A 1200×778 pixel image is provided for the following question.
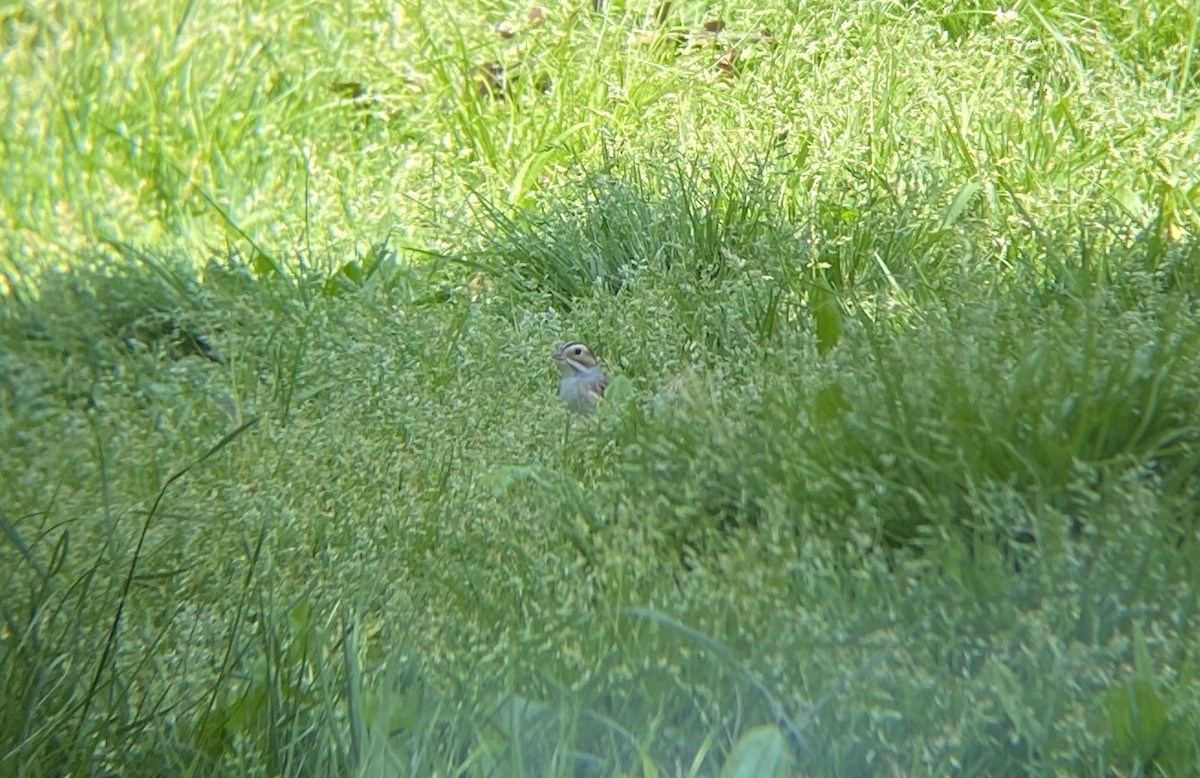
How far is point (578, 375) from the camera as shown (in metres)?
3.72

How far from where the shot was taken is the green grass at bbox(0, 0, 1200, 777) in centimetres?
227

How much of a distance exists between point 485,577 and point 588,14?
10.6 ft

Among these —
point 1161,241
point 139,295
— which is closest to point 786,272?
point 1161,241

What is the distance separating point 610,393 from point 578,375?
17 centimetres

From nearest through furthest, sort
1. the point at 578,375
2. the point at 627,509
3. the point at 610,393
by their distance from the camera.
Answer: the point at 627,509, the point at 610,393, the point at 578,375

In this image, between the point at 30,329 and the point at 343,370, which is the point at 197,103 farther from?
the point at 343,370

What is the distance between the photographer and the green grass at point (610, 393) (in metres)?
2.27

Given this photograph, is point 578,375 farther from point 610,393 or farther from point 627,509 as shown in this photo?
point 627,509

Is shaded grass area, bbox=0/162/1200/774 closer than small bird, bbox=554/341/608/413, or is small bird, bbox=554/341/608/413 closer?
shaded grass area, bbox=0/162/1200/774

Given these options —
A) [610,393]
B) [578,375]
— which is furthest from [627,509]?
[578,375]

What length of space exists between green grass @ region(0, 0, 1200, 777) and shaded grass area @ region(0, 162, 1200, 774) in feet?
0.03

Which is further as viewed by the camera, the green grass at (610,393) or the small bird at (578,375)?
the small bird at (578,375)

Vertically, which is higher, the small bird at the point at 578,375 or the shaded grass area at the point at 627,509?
the shaded grass area at the point at 627,509

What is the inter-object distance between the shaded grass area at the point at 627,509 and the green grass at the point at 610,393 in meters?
0.01
